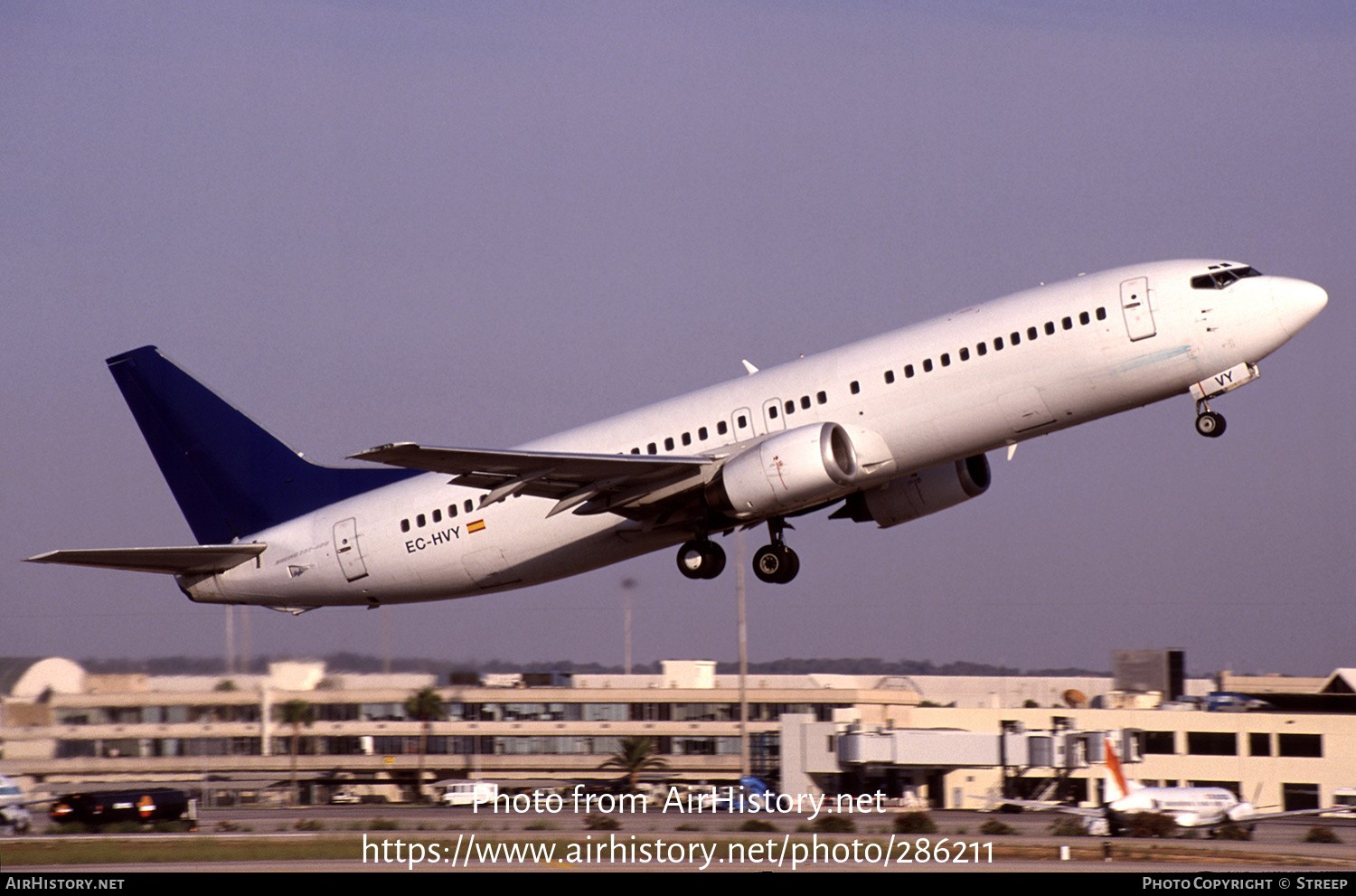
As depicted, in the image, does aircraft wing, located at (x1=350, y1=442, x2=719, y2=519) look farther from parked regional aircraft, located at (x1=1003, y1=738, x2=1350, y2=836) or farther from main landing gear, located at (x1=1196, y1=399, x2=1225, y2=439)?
parked regional aircraft, located at (x1=1003, y1=738, x2=1350, y2=836)

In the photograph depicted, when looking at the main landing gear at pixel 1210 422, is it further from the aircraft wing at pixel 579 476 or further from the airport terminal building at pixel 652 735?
the airport terminal building at pixel 652 735

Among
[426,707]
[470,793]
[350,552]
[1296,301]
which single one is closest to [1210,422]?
[1296,301]

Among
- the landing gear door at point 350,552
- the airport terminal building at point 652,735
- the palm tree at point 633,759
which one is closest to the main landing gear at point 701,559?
the landing gear door at point 350,552

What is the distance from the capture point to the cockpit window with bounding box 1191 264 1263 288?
91.8ft

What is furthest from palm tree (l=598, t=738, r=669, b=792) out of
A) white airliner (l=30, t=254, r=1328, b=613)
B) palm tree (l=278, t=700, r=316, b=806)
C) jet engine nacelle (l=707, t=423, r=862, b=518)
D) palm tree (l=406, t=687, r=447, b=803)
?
jet engine nacelle (l=707, t=423, r=862, b=518)

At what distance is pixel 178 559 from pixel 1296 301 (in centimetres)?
2537

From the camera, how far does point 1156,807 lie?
40.7 meters

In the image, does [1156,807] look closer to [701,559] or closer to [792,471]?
[701,559]

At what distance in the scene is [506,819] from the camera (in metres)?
42.4

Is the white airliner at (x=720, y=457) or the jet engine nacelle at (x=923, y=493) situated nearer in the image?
the white airliner at (x=720, y=457)

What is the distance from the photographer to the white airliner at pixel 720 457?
28016 millimetres

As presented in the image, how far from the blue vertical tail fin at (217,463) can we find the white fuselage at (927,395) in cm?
336

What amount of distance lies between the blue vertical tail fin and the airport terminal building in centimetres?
407

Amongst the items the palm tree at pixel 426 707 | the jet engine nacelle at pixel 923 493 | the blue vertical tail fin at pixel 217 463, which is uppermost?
the blue vertical tail fin at pixel 217 463
